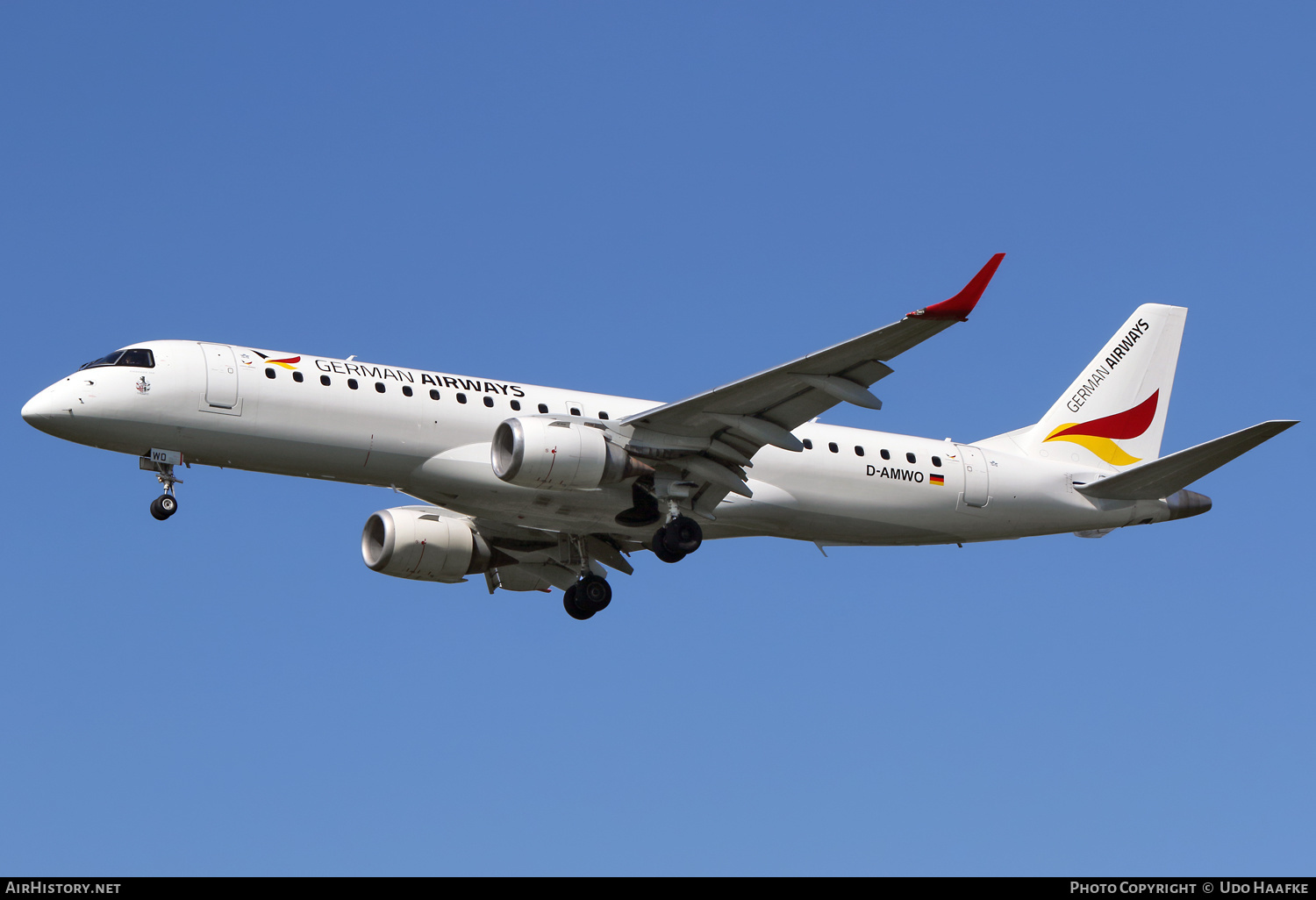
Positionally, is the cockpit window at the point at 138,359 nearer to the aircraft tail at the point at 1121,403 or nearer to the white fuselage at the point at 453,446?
the white fuselage at the point at 453,446

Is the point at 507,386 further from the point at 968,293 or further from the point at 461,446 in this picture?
the point at 968,293

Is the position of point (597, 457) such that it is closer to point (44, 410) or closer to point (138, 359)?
point (138, 359)

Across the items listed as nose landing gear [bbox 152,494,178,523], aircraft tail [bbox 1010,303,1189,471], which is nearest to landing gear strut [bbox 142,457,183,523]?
nose landing gear [bbox 152,494,178,523]

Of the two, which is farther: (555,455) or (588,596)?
(588,596)

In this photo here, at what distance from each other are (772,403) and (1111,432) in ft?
37.9

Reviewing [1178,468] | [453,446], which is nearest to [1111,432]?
[1178,468]

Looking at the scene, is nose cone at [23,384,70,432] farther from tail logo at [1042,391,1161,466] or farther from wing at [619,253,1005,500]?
tail logo at [1042,391,1161,466]

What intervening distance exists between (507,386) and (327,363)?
12.2 feet

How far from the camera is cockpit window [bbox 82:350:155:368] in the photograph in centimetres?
3147

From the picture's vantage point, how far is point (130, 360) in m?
31.6

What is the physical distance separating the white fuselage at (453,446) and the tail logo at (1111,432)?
96.7 inches

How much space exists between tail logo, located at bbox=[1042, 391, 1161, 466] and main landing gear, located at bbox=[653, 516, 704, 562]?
32.9 ft

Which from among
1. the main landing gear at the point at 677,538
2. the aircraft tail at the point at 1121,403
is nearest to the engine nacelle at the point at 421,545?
the main landing gear at the point at 677,538
